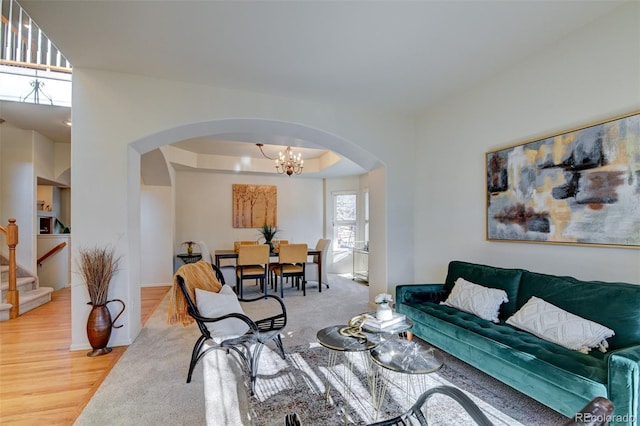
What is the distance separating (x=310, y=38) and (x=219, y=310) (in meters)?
2.54

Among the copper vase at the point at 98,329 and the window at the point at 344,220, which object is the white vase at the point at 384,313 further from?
the window at the point at 344,220

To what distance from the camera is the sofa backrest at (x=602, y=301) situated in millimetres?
1926

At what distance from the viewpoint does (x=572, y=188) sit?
255 cm

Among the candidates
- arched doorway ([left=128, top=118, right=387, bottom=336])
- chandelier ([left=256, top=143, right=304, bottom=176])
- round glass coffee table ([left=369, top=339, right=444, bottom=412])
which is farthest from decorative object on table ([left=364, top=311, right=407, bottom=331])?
chandelier ([left=256, top=143, right=304, bottom=176])

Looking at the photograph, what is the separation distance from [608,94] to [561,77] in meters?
0.44

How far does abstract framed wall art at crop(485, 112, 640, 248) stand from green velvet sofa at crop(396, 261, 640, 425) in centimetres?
43

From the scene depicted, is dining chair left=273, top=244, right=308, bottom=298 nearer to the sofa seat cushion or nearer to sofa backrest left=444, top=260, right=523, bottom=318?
sofa backrest left=444, top=260, right=523, bottom=318

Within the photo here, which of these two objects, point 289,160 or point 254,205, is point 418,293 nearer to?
point 289,160

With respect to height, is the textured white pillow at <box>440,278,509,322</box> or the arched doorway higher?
the arched doorway

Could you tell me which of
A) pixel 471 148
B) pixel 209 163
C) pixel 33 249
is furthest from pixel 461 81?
pixel 33 249

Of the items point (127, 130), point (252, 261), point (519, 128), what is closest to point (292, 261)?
point (252, 261)

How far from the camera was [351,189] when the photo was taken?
8.02 metres

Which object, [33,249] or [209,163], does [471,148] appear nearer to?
[209,163]

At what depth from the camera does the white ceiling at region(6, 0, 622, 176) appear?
7.41ft
